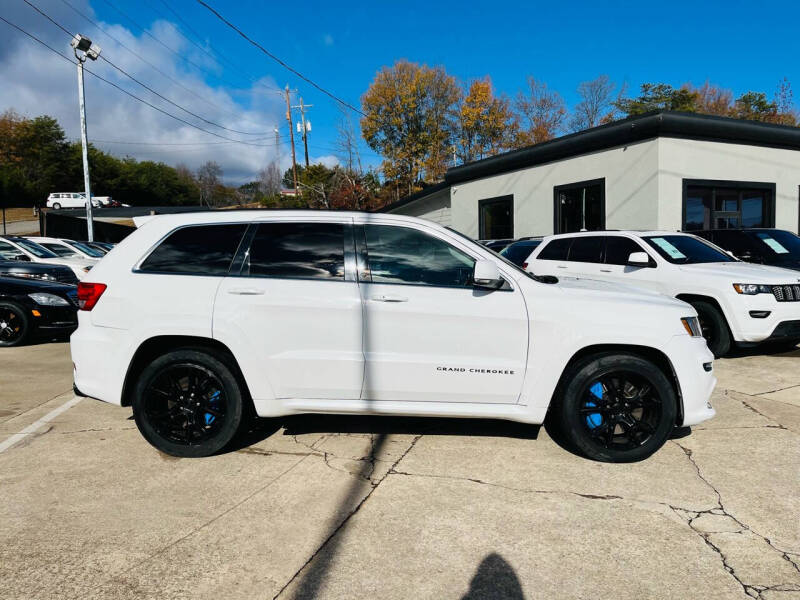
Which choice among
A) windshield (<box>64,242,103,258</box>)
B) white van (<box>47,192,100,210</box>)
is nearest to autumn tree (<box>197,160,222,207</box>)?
white van (<box>47,192,100,210</box>)

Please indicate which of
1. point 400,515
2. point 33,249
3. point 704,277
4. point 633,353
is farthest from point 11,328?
point 704,277

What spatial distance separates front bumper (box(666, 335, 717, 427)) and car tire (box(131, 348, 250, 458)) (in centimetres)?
303

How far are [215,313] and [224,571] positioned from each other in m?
1.76

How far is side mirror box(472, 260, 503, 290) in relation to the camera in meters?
3.65

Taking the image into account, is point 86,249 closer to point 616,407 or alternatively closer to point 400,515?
point 400,515

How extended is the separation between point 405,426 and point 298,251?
70.6 inches

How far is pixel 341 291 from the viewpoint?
3.87 meters

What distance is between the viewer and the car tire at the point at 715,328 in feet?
22.5

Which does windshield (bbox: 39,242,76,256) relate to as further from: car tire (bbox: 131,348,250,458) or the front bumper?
the front bumper

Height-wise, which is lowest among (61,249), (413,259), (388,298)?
(388,298)

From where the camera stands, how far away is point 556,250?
9039mm

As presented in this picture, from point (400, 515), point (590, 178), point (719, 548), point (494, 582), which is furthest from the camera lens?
point (590, 178)

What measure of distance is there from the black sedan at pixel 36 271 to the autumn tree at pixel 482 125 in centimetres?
3955

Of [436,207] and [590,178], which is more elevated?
[436,207]
